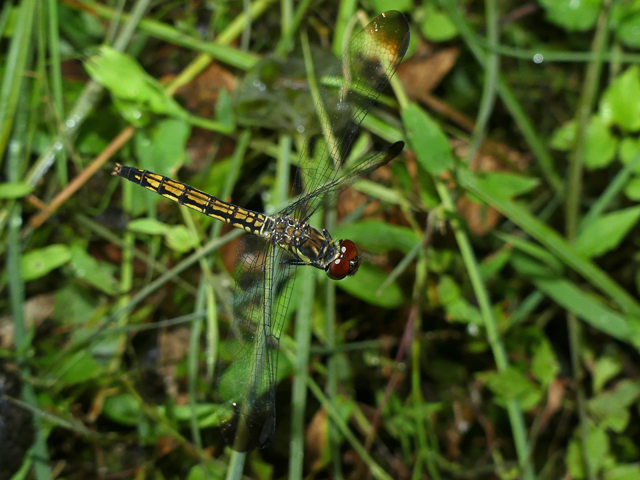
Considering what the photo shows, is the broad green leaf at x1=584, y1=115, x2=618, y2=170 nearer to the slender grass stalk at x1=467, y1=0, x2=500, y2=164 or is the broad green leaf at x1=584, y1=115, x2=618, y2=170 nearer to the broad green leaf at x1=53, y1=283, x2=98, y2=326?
the slender grass stalk at x1=467, y1=0, x2=500, y2=164

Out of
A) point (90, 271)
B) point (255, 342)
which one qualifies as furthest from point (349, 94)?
point (90, 271)

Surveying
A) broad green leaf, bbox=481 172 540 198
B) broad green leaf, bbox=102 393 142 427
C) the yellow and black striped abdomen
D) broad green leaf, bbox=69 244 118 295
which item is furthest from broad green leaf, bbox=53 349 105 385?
broad green leaf, bbox=481 172 540 198

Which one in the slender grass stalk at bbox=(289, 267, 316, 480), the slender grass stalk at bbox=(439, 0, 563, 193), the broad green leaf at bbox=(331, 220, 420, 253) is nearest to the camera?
the slender grass stalk at bbox=(289, 267, 316, 480)

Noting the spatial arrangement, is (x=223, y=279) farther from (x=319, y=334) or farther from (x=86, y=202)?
(x=86, y=202)

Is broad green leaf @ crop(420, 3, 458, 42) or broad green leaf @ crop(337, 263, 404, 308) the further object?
broad green leaf @ crop(420, 3, 458, 42)

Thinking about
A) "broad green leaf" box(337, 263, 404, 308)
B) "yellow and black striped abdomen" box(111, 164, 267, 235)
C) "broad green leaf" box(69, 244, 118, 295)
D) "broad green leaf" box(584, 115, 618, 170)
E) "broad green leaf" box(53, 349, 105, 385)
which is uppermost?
"broad green leaf" box(584, 115, 618, 170)

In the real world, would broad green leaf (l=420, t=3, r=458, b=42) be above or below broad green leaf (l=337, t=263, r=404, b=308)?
above

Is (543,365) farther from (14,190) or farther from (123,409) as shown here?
(14,190)

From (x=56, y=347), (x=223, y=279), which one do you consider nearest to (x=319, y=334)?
(x=223, y=279)
